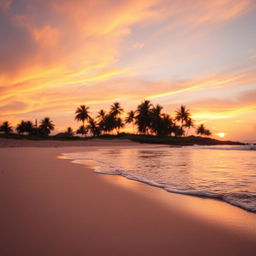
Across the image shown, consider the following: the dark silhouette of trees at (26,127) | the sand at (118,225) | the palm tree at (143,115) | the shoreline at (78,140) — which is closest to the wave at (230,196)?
the sand at (118,225)

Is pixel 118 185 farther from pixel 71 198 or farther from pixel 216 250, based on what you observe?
pixel 216 250

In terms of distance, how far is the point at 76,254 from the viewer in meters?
1.78

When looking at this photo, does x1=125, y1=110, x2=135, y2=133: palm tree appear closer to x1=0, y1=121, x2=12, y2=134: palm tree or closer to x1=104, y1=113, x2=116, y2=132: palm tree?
x1=104, y1=113, x2=116, y2=132: palm tree

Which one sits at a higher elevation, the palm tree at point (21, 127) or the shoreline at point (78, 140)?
the palm tree at point (21, 127)

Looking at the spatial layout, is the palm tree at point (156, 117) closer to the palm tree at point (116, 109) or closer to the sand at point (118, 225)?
the palm tree at point (116, 109)

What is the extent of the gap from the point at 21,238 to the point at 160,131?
212ft

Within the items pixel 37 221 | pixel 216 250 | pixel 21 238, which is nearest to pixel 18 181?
pixel 37 221

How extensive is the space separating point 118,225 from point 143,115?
57527 mm

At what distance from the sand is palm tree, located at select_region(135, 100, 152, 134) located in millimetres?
56089

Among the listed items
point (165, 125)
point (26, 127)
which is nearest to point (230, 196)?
point (165, 125)

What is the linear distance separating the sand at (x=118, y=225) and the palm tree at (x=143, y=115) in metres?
56.1

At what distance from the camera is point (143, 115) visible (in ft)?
195

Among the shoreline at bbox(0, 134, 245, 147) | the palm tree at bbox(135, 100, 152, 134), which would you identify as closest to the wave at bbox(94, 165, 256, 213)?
the shoreline at bbox(0, 134, 245, 147)

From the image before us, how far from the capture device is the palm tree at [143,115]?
195 ft
